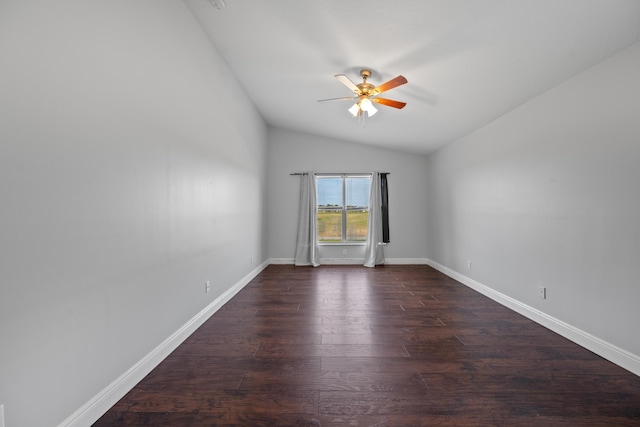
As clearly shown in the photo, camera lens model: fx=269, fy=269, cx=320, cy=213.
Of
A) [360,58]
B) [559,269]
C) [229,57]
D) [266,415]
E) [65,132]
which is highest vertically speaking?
[229,57]

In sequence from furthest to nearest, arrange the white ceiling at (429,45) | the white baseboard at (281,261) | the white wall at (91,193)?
the white baseboard at (281,261) < the white ceiling at (429,45) < the white wall at (91,193)

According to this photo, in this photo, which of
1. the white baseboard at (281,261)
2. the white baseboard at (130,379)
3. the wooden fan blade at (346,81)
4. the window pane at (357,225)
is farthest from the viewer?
the window pane at (357,225)

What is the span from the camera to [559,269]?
2.42m

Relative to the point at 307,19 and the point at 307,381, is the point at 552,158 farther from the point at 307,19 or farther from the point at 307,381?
the point at 307,381

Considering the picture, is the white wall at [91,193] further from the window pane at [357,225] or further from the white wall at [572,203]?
the window pane at [357,225]

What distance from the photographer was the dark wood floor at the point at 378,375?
143 centimetres

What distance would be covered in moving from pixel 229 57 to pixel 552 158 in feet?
11.6

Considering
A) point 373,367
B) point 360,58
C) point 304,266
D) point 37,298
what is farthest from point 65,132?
point 304,266

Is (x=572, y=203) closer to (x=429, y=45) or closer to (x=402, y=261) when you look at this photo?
(x=429, y=45)

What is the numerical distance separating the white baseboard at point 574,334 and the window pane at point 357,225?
2.54 m

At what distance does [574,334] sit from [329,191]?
430 cm

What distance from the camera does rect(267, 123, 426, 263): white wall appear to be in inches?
221

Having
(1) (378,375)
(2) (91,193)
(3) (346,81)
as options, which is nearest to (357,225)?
(3) (346,81)

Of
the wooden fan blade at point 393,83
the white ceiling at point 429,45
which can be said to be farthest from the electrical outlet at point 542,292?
the wooden fan blade at point 393,83
